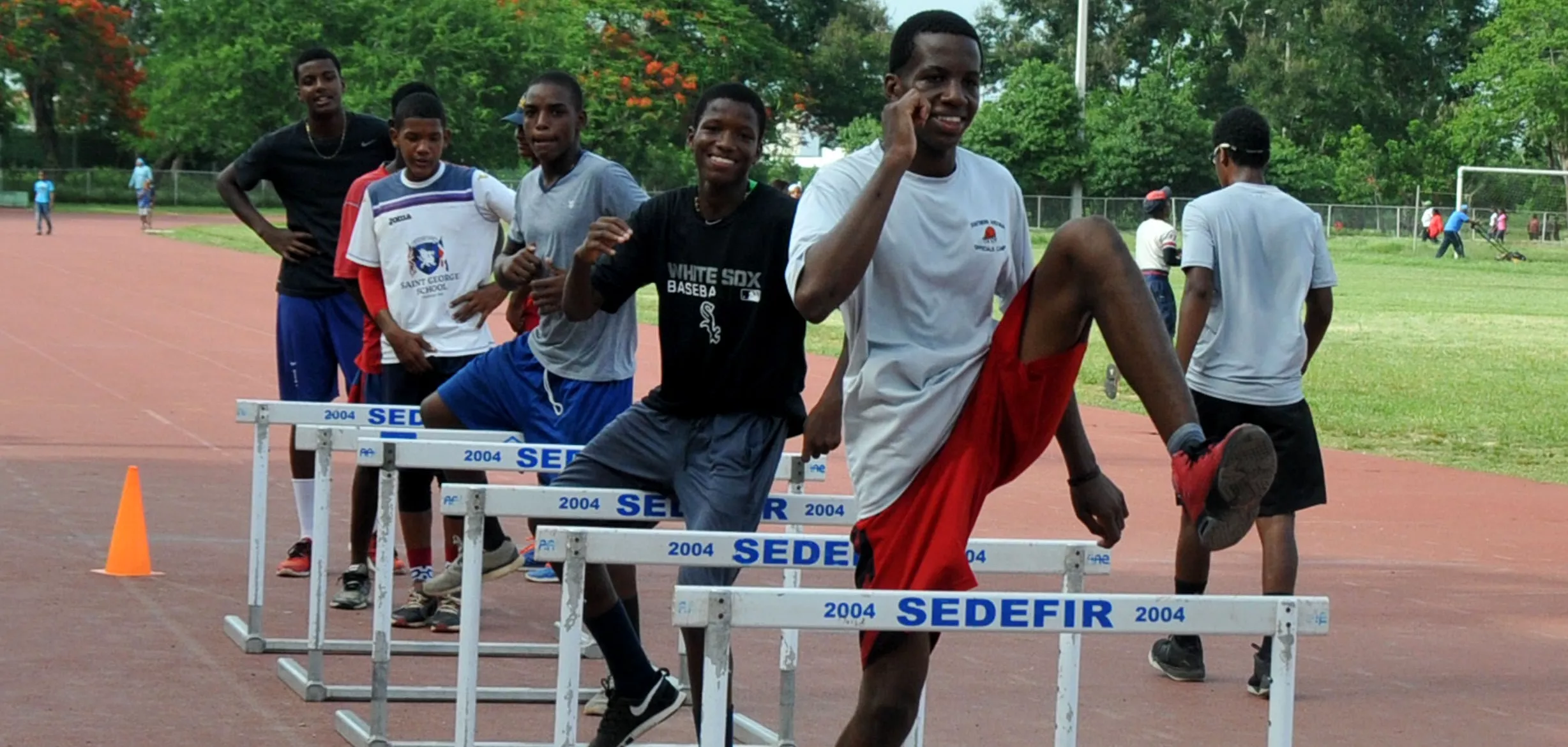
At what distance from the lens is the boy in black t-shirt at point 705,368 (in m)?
5.61

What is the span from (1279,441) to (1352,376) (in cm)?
1457

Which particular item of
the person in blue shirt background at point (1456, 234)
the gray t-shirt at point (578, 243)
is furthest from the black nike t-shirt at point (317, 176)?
the person in blue shirt background at point (1456, 234)

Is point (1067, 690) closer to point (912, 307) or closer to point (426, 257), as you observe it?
point (912, 307)

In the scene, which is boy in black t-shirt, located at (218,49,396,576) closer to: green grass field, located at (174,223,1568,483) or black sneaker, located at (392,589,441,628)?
black sneaker, located at (392,589,441,628)

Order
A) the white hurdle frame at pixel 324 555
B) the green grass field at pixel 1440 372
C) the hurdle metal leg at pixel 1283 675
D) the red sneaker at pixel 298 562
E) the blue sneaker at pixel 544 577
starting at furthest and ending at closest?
the green grass field at pixel 1440 372 → the blue sneaker at pixel 544 577 → the red sneaker at pixel 298 562 → the white hurdle frame at pixel 324 555 → the hurdle metal leg at pixel 1283 675

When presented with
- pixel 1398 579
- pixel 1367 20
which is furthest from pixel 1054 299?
pixel 1367 20

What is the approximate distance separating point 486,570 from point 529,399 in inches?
36.2

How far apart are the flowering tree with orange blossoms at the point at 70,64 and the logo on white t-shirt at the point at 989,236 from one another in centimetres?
6754

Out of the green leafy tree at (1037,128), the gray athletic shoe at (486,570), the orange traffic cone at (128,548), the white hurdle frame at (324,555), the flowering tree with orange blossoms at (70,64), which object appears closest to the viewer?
the white hurdle frame at (324,555)

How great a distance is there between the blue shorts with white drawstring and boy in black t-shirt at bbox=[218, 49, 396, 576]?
79.4 inches

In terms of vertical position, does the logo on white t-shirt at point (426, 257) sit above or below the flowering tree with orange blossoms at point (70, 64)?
below

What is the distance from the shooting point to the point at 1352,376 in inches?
841

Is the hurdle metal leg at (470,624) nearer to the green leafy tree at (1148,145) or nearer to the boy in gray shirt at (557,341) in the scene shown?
the boy in gray shirt at (557,341)

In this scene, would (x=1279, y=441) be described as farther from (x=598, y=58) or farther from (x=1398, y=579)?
(x=598, y=58)
